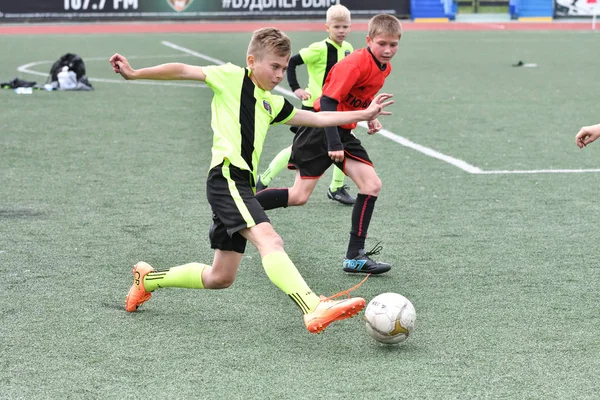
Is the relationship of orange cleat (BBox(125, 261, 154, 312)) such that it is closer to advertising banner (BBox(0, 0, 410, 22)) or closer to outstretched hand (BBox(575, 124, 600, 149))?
outstretched hand (BBox(575, 124, 600, 149))

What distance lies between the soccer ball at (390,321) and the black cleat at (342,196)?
3.61 metres

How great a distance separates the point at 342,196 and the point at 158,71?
12.6ft

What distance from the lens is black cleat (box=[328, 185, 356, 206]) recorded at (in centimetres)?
855

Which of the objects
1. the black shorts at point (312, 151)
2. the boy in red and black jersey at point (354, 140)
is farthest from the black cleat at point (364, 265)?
the black shorts at point (312, 151)

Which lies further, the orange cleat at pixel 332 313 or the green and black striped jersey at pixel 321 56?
the green and black striped jersey at pixel 321 56

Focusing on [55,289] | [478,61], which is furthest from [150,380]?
[478,61]

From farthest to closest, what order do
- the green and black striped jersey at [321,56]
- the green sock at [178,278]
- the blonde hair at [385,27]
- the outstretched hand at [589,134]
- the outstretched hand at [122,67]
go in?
1. the green and black striped jersey at [321,56]
2. the blonde hair at [385,27]
3. the outstretched hand at [589,134]
4. the green sock at [178,278]
5. the outstretched hand at [122,67]

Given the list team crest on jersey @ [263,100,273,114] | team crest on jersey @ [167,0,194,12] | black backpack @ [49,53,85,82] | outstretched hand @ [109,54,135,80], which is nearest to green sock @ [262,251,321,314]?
team crest on jersey @ [263,100,273,114]

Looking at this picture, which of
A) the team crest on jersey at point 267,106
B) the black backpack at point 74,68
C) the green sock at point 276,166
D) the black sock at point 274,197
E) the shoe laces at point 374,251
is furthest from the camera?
the black backpack at point 74,68

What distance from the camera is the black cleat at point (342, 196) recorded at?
8547 mm

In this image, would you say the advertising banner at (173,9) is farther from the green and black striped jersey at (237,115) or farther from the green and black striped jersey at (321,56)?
the green and black striped jersey at (237,115)

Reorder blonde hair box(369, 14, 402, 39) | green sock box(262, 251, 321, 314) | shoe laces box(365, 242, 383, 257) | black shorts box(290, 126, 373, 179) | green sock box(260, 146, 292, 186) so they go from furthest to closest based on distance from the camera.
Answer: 1. green sock box(260, 146, 292, 186)
2. black shorts box(290, 126, 373, 179)
3. shoe laces box(365, 242, 383, 257)
4. blonde hair box(369, 14, 402, 39)
5. green sock box(262, 251, 321, 314)

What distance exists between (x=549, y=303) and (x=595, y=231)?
6.46 feet

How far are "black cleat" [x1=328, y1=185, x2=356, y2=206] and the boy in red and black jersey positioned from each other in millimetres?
1545
